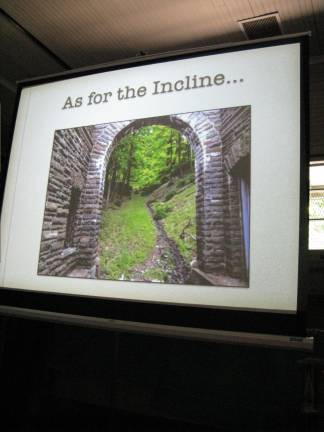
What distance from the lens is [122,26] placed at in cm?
186

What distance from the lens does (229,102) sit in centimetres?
153

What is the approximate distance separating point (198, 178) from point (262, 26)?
0.81 meters

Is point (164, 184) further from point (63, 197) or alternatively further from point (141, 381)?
point (141, 381)

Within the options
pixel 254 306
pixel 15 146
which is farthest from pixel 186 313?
pixel 15 146

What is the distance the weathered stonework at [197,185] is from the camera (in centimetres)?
142

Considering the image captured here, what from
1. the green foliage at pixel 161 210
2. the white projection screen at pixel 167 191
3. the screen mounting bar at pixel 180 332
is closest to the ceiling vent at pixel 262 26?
the white projection screen at pixel 167 191

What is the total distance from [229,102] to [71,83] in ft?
2.62

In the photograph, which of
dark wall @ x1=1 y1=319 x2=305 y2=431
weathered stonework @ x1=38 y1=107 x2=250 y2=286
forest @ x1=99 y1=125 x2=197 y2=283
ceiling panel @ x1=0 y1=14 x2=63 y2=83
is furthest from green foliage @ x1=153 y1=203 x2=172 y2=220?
ceiling panel @ x1=0 y1=14 x2=63 y2=83

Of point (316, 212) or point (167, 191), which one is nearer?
point (167, 191)

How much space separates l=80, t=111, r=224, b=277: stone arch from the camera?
1.44 meters

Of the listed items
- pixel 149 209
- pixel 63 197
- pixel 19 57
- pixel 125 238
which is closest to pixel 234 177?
pixel 149 209

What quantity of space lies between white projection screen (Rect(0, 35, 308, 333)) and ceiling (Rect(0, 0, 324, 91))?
0.81 ft

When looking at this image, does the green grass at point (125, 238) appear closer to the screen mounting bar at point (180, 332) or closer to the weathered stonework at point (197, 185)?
the weathered stonework at point (197, 185)

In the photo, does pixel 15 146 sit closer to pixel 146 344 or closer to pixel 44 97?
pixel 44 97
